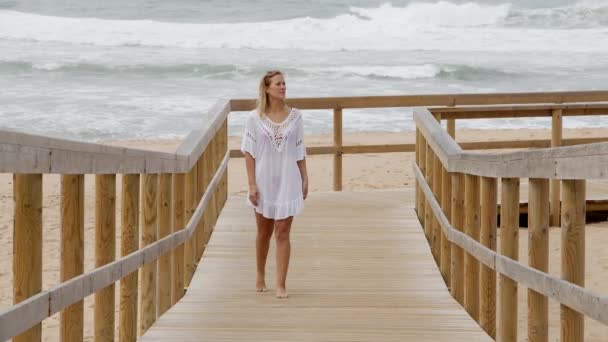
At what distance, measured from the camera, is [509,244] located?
527 cm

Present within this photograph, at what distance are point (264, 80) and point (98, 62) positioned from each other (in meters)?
31.3

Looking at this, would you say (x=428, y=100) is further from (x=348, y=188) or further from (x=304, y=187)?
(x=348, y=188)

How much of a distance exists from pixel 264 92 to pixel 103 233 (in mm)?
2366

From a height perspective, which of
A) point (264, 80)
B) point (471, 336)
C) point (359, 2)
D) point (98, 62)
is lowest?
point (471, 336)

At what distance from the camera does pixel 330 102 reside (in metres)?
11.1

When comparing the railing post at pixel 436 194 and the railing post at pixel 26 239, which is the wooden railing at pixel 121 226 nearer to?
the railing post at pixel 26 239

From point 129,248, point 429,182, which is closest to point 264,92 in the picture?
point 129,248

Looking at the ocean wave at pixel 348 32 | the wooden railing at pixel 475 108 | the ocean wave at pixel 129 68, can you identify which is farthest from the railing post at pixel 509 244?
the ocean wave at pixel 348 32

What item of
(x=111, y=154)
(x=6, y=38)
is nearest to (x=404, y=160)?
(x=111, y=154)

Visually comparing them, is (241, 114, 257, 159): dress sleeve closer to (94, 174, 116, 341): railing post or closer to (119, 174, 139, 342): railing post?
(119, 174, 139, 342): railing post

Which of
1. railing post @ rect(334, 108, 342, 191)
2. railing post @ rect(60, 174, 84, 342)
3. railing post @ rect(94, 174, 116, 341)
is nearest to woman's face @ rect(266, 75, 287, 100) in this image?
railing post @ rect(94, 174, 116, 341)

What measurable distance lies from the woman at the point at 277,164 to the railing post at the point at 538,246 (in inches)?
93.0

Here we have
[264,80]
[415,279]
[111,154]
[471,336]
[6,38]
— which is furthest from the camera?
[6,38]

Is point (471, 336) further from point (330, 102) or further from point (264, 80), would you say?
point (330, 102)
